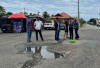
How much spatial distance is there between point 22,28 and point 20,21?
1042 millimetres

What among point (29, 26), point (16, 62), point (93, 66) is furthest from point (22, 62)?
point (29, 26)

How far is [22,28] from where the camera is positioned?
25.2 meters

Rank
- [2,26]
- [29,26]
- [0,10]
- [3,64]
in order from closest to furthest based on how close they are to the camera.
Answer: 1. [3,64]
2. [29,26]
3. [2,26]
4. [0,10]

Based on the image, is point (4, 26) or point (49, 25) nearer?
point (4, 26)

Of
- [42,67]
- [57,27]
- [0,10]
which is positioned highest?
[0,10]

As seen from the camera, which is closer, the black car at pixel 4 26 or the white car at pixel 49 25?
the black car at pixel 4 26

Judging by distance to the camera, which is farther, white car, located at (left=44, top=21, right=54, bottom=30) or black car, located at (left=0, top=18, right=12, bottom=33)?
white car, located at (left=44, top=21, right=54, bottom=30)

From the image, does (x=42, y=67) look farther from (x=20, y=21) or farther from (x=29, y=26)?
(x=20, y=21)

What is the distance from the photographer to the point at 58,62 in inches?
256

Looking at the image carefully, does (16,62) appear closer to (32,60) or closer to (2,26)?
(32,60)

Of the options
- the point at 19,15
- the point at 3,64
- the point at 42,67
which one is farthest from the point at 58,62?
the point at 19,15

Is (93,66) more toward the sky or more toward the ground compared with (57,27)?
more toward the ground

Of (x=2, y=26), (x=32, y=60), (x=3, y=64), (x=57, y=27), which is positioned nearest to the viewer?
(x=3, y=64)

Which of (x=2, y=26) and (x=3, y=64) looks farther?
(x=2, y=26)
